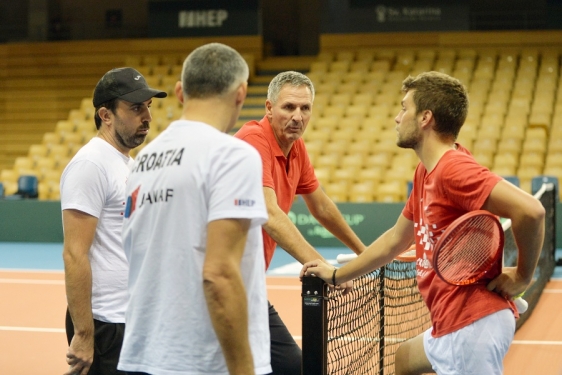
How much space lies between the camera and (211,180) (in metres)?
2.41

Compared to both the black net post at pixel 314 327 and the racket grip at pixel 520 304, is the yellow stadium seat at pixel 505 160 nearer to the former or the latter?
the racket grip at pixel 520 304

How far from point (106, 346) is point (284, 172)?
4.55 feet

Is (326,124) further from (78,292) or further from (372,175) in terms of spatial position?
(78,292)

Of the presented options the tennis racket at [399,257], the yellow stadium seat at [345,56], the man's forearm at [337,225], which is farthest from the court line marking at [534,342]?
the yellow stadium seat at [345,56]

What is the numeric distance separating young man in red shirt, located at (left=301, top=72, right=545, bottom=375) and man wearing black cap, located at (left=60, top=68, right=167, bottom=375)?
1.22 m

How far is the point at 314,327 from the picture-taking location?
3.64m

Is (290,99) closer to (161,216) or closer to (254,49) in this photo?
(161,216)

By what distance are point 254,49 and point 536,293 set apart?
13508 millimetres

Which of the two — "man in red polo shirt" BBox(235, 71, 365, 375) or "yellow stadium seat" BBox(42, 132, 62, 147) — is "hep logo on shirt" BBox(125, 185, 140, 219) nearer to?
"man in red polo shirt" BBox(235, 71, 365, 375)

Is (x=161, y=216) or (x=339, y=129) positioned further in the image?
(x=339, y=129)

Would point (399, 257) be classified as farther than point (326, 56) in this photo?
No

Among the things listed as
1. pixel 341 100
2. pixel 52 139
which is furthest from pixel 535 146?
pixel 52 139

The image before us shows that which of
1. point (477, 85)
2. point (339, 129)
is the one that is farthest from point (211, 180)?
point (477, 85)

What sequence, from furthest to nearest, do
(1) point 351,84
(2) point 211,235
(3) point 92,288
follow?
(1) point 351,84 < (3) point 92,288 < (2) point 211,235
